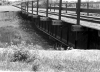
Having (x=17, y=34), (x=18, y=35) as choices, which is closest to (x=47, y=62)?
(x=18, y=35)

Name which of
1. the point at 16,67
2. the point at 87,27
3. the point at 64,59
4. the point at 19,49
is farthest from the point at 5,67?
the point at 87,27

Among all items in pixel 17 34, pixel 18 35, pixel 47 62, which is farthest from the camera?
pixel 17 34

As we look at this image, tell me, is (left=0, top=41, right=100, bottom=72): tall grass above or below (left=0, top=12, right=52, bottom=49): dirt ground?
above

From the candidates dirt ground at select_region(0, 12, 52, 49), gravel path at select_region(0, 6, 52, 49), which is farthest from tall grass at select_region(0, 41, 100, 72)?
dirt ground at select_region(0, 12, 52, 49)

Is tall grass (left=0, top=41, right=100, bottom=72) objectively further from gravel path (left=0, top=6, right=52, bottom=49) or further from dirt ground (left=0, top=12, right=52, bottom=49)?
dirt ground (left=0, top=12, right=52, bottom=49)

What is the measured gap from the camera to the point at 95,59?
261 inches

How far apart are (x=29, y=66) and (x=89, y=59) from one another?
210 centimetres

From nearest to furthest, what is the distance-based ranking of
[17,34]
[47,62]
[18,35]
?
1. [47,62]
2. [18,35]
3. [17,34]

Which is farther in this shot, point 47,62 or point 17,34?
point 17,34

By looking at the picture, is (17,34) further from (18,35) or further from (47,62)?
(47,62)

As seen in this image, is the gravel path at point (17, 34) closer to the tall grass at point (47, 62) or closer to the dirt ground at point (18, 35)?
the dirt ground at point (18, 35)

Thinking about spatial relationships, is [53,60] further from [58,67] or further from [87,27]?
[87,27]

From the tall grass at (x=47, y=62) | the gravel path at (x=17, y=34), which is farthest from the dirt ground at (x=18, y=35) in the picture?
the tall grass at (x=47, y=62)

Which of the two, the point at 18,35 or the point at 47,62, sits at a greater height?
the point at 47,62
